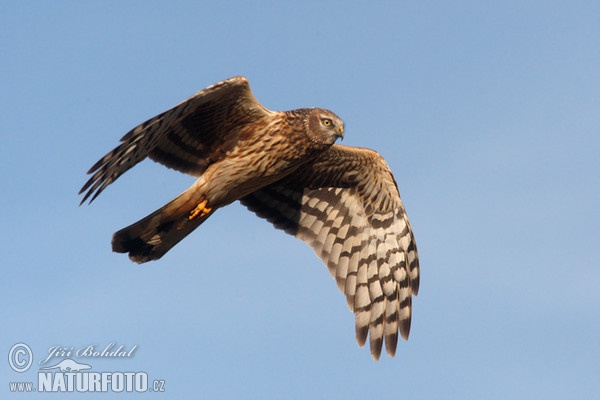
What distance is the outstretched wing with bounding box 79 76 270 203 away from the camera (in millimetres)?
10945

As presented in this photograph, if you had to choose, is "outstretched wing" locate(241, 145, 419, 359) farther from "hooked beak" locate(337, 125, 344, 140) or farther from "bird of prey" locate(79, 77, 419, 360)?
"hooked beak" locate(337, 125, 344, 140)

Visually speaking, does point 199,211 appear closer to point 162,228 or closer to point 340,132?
point 162,228

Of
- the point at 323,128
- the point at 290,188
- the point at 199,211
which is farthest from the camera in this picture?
the point at 290,188

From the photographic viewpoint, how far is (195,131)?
1228cm

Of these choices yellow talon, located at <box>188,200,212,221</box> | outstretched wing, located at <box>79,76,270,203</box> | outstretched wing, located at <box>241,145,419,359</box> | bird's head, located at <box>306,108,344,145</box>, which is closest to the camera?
outstretched wing, located at <box>79,76,270,203</box>

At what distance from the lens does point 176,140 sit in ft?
40.3

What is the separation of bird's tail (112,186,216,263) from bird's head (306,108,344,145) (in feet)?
4.86

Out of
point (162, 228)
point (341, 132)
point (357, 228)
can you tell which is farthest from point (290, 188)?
point (162, 228)

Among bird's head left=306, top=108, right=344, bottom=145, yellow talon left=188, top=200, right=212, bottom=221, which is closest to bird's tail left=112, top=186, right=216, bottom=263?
yellow talon left=188, top=200, right=212, bottom=221

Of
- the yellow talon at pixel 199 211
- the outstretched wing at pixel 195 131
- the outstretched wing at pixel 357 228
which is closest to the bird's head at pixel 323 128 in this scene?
the outstretched wing at pixel 195 131

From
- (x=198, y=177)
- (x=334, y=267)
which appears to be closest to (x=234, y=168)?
(x=198, y=177)

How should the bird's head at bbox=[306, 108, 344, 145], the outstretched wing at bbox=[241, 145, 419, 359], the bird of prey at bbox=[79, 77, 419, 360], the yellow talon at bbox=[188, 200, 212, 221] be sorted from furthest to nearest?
1. the outstretched wing at bbox=[241, 145, 419, 359]
2. the yellow talon at bbox=[188, 200, 212, 221]
3. the bird's head at bbox=[306, 108, 344, 145]
4. the bird of prey at bbox=[79, 77, 419, 360]

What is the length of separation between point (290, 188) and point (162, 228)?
2164mm

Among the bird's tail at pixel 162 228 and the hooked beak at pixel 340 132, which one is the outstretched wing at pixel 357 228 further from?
the bird's tail at pixel 162 228
